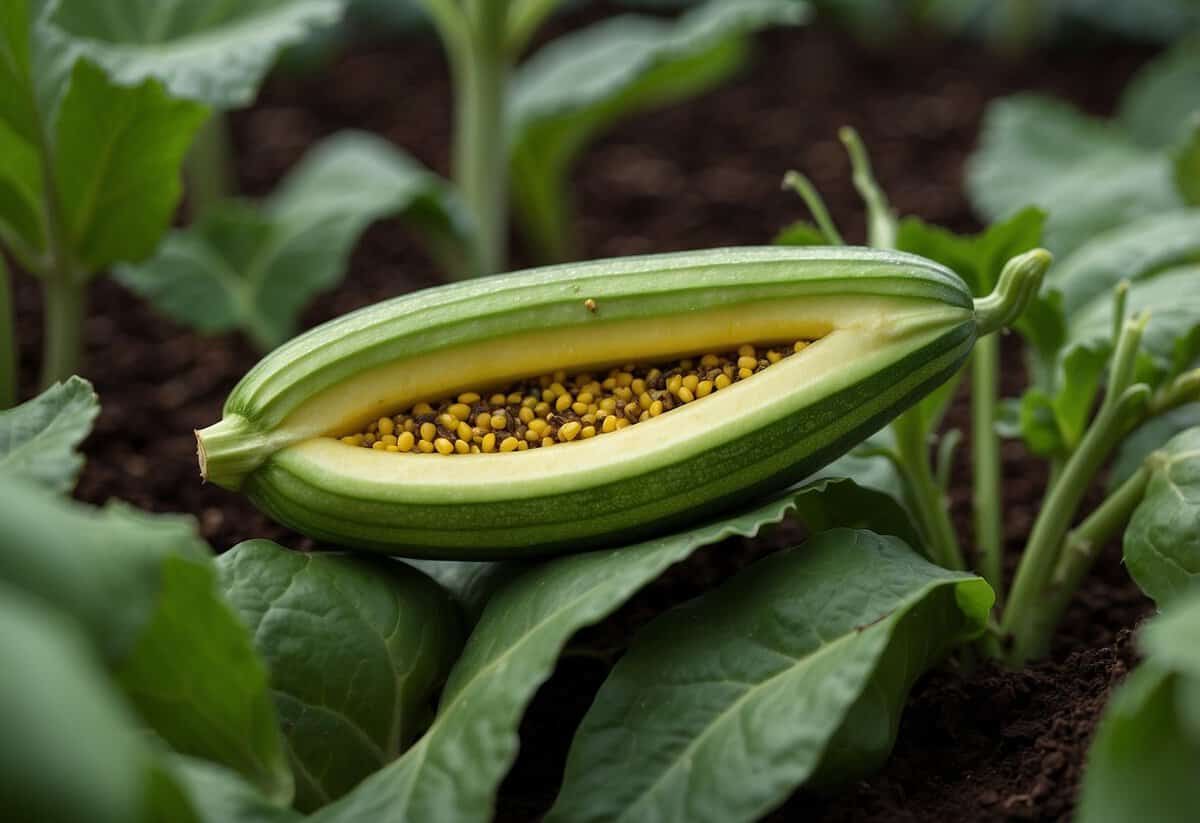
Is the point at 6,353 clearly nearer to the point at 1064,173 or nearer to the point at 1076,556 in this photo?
the point at 1076,556

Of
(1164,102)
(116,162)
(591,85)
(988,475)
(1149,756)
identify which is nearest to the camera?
(1149,756)

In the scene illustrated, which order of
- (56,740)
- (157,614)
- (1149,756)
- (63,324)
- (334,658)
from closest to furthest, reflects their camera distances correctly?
(56,740)
(1149,756)
(157,614)
(334,658)
(63,324)

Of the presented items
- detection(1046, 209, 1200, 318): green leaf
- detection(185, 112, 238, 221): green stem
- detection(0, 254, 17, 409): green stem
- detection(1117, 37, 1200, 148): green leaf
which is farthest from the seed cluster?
detection(1117, 37, 1200, 148): green leaf

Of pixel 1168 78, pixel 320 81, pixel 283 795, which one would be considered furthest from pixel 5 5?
pixel 1168 78

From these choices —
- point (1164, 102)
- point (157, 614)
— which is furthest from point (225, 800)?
point (1164, 102)

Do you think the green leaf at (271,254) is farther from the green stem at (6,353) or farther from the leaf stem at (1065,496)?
the leaf stem at (1065,496)

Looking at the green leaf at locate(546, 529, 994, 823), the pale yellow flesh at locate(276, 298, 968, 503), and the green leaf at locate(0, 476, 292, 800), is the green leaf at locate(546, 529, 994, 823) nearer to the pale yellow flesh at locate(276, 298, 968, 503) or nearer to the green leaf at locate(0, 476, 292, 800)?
the pale yellow flesh at locate(276, 298, 968, 503)
